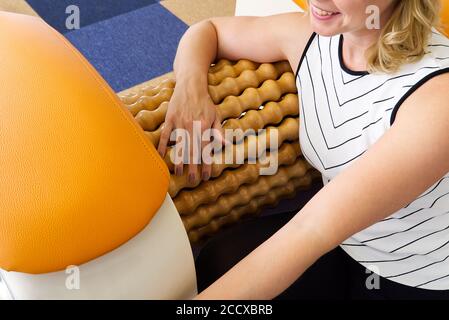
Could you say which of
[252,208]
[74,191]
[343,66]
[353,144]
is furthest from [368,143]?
[74,191]

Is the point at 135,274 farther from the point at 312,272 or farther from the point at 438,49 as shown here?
the point at 438,49

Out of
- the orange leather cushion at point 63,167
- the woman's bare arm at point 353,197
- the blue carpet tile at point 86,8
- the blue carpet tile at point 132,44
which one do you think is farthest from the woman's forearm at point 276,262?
the blue carpet tile at point 86,8

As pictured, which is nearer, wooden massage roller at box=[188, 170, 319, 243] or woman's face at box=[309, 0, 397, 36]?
woman's face at box=[309, 0, 397, 36]

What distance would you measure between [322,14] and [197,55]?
0.27 metres

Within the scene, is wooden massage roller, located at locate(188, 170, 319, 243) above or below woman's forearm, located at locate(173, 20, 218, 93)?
below

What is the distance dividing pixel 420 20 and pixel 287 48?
0.27 metres

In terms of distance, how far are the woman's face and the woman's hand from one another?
229 millimetres

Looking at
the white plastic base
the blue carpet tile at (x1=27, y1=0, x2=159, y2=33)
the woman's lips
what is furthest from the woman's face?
the blue carpet tile at (x1=27, y1=0, x2=159, y2=33)

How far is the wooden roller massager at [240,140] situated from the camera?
3.23 feet

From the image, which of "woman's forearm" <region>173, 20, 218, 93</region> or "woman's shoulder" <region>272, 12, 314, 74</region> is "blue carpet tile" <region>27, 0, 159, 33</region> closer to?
"woman's forearm" <region>173, 20, 218, 93</region>

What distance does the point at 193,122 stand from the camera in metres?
1.00

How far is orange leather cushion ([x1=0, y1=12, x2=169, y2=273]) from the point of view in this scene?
2.28 ft

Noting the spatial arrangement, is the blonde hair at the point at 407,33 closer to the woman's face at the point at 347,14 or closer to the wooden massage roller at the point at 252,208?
the woman's face at the point at 347,14

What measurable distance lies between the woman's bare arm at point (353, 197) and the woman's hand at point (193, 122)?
7.7 inches
